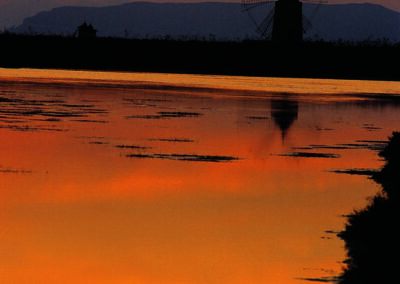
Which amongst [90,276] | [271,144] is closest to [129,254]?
[90,276]

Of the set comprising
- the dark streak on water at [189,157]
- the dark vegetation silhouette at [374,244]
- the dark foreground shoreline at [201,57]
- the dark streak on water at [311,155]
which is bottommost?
the dark vegetation silhouette at [374,244]

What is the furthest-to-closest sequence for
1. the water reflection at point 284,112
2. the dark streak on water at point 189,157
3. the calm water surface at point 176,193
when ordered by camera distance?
1. the water reflection at point 284,112
2. the dark streak on water at point 189,157
3. the calm water surface at point 176,193

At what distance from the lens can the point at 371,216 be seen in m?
13.3

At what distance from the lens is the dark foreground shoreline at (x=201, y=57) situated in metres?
89.6

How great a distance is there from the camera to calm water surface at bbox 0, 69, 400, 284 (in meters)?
11.8

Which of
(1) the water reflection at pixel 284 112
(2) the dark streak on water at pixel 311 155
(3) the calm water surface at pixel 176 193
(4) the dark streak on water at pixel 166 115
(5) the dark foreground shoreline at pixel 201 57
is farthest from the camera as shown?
(5) the dark foreground shoreline at pixel 201 57

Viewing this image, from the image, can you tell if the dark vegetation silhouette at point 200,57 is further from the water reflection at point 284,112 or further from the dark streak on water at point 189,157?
the dark streak on water at point 189,157

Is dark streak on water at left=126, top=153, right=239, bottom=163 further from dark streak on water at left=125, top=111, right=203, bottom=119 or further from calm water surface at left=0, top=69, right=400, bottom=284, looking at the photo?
dark streak on water at left=125, top=111, right=203, bottom=119

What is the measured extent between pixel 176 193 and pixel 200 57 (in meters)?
80.5

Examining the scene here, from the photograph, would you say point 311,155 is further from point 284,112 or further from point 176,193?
point 284,112

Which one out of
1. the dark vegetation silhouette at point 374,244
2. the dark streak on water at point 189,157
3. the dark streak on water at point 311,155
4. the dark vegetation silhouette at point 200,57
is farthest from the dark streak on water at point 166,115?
the dark vegetation silhouette at point 200,57

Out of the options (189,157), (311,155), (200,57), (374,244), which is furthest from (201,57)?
(374,244)

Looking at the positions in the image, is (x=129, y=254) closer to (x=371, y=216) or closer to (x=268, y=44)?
(x=371, y=216)

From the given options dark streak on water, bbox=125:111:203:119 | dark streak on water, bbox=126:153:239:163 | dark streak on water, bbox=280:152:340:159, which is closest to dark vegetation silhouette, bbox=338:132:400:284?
dark streak on water, bbox=126:153:239:163
